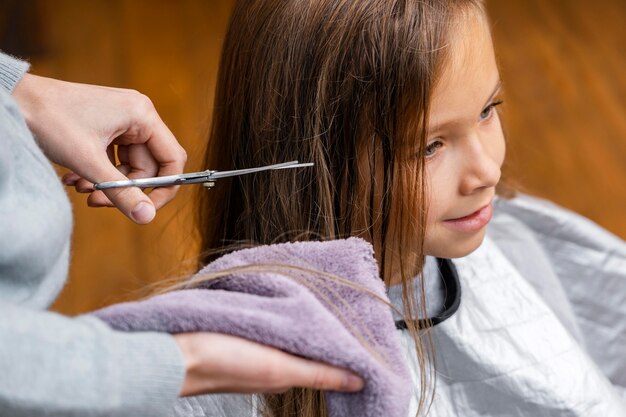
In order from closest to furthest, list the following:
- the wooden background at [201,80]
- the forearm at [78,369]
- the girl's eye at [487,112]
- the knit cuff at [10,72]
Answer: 1. the forearm at [78,369]
2. the knit cuff at [10,72]
3. the girl's eye at [487,112]
4. the wooden background at [201,80]

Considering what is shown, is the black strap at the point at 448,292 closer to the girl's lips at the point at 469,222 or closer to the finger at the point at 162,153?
the girl's lips at the point at 469,222

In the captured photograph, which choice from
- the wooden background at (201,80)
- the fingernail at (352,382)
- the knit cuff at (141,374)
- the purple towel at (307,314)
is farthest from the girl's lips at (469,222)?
the wooden background at (201,80)

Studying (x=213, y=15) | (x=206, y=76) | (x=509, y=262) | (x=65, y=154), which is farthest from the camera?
(x=213, y=15)

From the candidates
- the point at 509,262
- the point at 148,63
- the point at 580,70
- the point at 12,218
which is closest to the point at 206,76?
the point at 148,63

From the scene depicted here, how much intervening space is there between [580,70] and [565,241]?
3.33 feet

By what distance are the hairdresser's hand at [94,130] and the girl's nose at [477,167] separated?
0.33 meters

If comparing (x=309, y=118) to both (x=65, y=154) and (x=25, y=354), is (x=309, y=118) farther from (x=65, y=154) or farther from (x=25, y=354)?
(x=25, y=354)

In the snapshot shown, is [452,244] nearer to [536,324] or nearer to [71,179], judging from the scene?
[536,324]

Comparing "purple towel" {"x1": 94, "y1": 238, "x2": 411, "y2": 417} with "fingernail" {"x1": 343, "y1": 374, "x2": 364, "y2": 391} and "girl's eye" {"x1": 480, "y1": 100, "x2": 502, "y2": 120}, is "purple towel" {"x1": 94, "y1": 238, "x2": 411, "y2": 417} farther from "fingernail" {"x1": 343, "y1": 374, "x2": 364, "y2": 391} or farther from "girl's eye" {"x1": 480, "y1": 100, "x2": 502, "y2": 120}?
"girl's eye" {"x1": 480, "y1": 100, "x2": 502, "y2": 120}

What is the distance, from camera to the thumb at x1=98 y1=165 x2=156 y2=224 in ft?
2.92

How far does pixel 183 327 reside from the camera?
2.03 ft

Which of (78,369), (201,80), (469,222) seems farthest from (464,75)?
(201,80)

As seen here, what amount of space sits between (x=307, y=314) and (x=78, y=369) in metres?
0.18

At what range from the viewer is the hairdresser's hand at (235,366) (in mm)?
599
